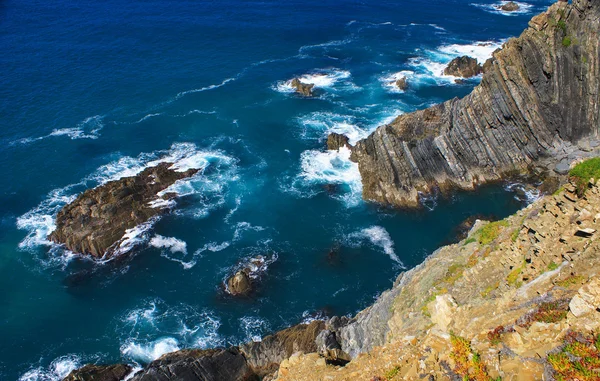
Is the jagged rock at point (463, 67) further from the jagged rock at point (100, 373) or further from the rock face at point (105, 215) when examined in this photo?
the jagged rock at point (100, 373)

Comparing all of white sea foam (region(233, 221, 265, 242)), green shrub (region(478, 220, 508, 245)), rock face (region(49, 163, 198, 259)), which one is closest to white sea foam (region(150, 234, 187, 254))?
rock face (region(49, 163, 198, 259))

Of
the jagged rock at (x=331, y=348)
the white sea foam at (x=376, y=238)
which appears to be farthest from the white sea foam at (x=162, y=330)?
the white sea foam at (x=376, y=238)

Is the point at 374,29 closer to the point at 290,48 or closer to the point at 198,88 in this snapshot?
the point at 290,48

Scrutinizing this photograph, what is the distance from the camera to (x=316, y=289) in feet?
204

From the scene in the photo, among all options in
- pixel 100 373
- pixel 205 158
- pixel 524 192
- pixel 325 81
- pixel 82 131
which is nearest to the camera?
pixel 100 373

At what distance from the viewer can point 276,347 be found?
51.1 metres

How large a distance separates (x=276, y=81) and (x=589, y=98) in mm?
65906

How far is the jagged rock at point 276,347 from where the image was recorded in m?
50.2

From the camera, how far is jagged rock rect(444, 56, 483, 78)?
370 feet

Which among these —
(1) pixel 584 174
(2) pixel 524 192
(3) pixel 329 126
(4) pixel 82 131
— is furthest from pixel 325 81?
(1) pixel 584 174

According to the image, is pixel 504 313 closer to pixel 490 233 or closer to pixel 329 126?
pixel 490 233

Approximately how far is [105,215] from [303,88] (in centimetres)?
5483

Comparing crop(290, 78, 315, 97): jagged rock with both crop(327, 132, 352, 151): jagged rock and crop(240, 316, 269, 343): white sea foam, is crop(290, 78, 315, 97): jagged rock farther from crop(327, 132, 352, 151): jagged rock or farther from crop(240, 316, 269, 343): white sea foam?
crop(240, 316, 269, 343): white sea foam

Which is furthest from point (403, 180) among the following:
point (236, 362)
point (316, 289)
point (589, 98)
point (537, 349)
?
point (537, 349)
